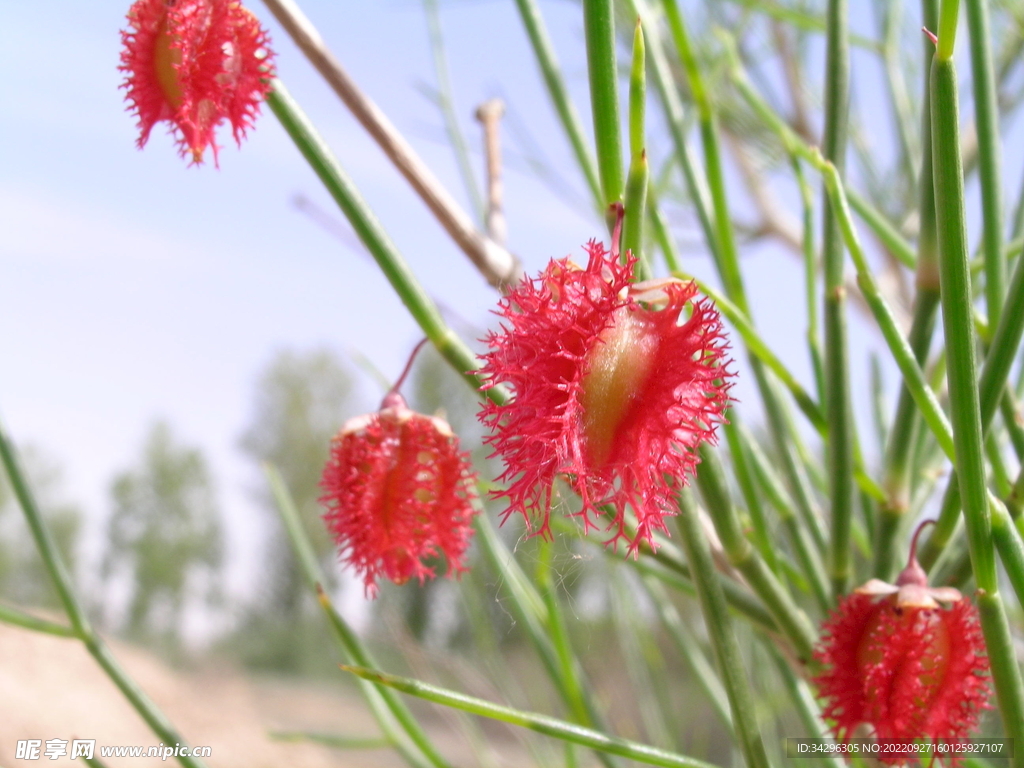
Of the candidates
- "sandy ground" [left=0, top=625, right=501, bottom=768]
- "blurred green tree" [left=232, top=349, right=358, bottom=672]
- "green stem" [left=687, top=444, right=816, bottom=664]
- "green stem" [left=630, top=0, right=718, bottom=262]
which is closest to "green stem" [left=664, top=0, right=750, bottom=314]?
"green stem" [left=630, top=0, right=718, bottom=262]

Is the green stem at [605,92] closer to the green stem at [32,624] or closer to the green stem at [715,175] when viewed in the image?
the green stem at [715,175]

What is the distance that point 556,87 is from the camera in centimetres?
36

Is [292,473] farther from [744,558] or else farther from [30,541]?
[744,558]

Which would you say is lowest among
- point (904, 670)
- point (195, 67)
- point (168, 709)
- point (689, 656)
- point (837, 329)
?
point (168, 709)

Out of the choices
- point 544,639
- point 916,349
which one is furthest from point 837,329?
point 544,639

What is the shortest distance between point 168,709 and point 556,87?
242 centimetres

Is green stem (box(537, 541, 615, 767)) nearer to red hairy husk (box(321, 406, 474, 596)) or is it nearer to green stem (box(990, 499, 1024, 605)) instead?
red hairy husk (box(321, 406, 474, 596))

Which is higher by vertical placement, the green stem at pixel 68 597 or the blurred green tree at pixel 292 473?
the green stem at pixel 68 597

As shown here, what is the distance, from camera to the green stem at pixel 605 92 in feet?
0.65

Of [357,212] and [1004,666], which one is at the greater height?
[357,212]

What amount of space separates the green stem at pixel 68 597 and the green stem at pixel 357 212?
0.19m

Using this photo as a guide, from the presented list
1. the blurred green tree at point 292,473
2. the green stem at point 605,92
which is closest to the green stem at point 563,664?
the green stem at point 605,92

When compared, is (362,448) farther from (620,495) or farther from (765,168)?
(765,168)

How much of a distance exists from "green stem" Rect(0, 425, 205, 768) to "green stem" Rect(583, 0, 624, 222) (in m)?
0.26
